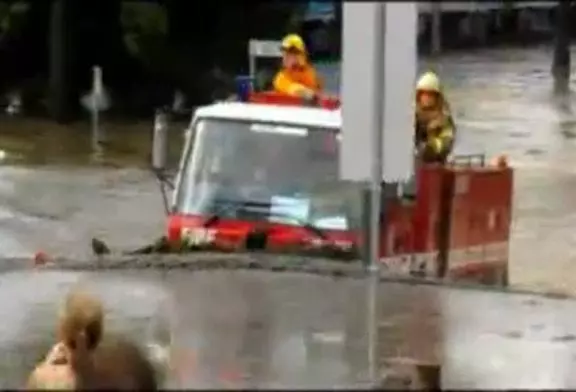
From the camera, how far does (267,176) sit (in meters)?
11.8

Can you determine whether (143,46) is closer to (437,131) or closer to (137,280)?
(437,131)

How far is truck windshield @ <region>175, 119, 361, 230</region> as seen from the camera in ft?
38.2

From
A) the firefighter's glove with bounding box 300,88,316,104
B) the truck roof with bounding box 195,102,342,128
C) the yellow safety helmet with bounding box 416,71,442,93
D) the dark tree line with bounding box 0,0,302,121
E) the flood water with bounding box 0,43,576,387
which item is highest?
the yellow safety helmet with bounding box 416,71,442,93

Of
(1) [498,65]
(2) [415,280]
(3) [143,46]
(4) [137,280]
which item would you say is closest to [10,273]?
(4) [137,280]

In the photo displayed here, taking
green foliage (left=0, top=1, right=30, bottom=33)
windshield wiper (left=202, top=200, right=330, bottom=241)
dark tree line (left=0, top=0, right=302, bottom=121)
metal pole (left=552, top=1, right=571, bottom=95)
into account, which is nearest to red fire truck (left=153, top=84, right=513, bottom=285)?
windshield wiper (left=202, top=200, right=330, bottom=241)

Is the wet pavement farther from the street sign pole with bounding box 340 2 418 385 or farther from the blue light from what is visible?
the blue light

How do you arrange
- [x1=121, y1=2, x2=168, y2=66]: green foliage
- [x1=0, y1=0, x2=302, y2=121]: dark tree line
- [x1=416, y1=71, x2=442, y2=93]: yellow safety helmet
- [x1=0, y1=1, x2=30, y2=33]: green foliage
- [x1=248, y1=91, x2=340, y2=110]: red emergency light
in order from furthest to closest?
[x1=0, y1=0, x2=302, y2=121]: dark tree line
[x1=0, y1=1, x2=30, y2=33]: green foliage
[x1=121, y1=2, x2=168, y2=66]: green foliage
[x1=416, y1=71, x2=442, y2=93]: yellow safety helmet
[x1=248, y1=91, x2=340, y2=110]: red emergency light

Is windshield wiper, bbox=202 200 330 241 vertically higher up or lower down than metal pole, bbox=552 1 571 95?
higher up

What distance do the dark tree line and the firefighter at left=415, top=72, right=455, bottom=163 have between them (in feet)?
57.4

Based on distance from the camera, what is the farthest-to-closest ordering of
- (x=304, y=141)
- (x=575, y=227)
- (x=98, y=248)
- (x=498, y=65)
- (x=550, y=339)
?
(x=498, y=65), (x=575, y=227), (x=98, y=248), (x=304, y=141), (x=550, y=339)

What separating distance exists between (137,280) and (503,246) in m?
3.83

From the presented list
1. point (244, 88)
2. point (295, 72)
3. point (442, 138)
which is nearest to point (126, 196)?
point (295, 72)

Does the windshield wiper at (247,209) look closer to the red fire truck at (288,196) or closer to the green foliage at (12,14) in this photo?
the red fire truck at (288,196)

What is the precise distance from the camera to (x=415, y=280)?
422 inches
